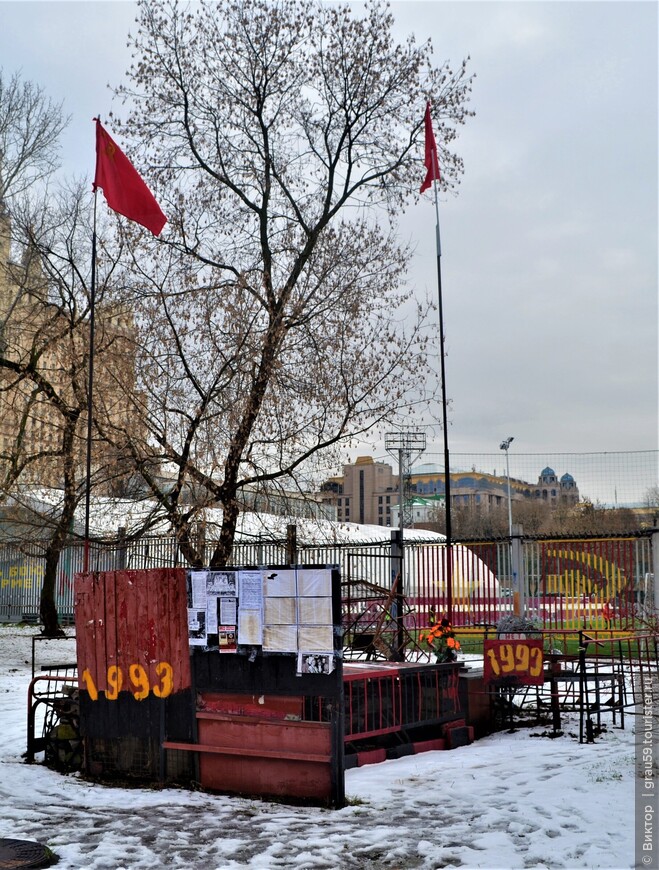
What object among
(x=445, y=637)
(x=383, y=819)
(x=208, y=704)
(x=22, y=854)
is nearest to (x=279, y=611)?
(x=208, y=704)

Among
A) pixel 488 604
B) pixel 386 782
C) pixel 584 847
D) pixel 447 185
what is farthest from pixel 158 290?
pixel 584 847

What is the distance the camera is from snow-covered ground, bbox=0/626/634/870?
665cm

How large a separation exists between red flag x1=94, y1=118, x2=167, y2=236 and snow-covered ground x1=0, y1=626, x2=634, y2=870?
314 inches

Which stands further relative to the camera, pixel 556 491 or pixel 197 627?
pixel 556 491

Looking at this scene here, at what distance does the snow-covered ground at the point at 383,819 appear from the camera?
6648 mm

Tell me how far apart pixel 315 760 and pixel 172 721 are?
1.76 meters

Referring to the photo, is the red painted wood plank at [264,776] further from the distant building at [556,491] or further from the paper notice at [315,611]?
the distant building at [556,491]

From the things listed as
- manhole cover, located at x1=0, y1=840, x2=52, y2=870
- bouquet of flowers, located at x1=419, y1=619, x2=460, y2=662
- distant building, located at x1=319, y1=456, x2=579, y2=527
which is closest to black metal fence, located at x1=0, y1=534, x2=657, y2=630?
bouquet of flowers, located at x1=419, y1=619, x2=460, y2=662

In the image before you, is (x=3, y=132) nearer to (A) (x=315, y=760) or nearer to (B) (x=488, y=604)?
(B) (x=488, y=604)

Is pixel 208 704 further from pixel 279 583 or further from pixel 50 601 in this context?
pixel 50 601

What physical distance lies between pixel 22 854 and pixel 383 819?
3048mm

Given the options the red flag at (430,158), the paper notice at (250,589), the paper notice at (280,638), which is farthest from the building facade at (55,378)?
the paper notice at (280,638)

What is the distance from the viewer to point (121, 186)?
13.5m

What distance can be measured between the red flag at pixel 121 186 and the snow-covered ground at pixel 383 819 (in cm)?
797
